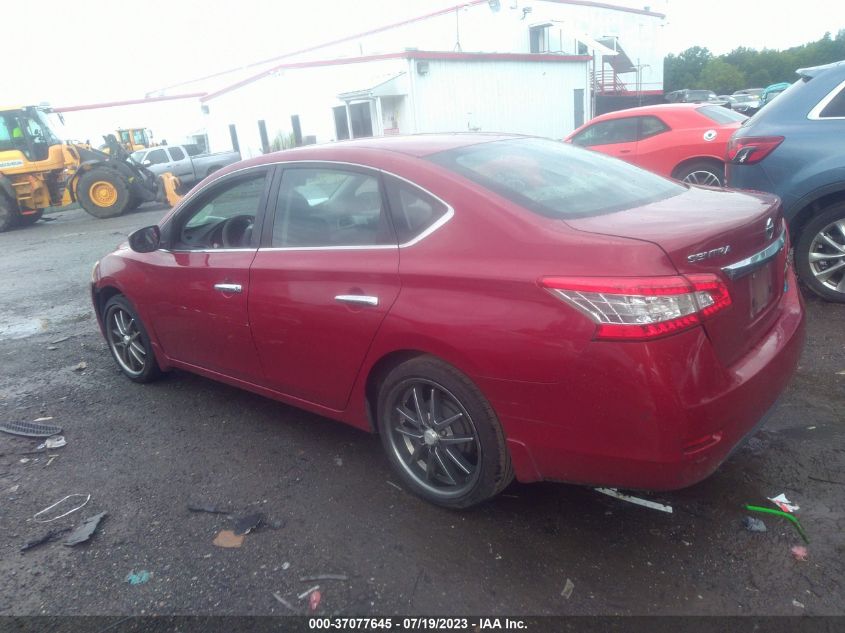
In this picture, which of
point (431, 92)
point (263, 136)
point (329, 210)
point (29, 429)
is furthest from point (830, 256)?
point (263, 136)

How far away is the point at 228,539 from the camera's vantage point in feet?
9.90

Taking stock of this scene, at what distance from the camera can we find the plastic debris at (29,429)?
14.1 ft

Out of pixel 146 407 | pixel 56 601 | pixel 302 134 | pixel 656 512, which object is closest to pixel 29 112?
pixel 302 134

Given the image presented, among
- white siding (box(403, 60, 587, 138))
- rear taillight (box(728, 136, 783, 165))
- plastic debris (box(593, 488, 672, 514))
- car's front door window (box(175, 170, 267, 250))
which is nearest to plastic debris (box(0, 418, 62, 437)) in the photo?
car's front door window (box(175, 170, 267, 250))

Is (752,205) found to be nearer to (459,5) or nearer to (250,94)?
(250,94)

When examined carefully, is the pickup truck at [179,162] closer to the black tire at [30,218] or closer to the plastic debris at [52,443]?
the black tire at [30,218]

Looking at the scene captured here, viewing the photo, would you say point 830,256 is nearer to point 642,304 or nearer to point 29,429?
point 642,304

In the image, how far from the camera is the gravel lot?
8.29ft

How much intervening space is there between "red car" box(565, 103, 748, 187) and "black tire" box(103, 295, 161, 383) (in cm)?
644

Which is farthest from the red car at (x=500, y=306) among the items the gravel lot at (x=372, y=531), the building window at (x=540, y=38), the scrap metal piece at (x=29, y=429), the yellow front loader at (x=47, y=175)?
the building window at (x=540, y=38)

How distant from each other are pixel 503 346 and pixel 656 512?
44.0 inches

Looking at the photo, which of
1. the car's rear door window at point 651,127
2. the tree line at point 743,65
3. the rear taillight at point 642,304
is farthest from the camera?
the tree line at point 743,65

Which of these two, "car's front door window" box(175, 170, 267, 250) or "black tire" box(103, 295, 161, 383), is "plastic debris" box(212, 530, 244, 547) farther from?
"black tire" box(103, 295, 161, 383)

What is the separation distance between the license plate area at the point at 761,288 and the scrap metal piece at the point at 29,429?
4.09 m
